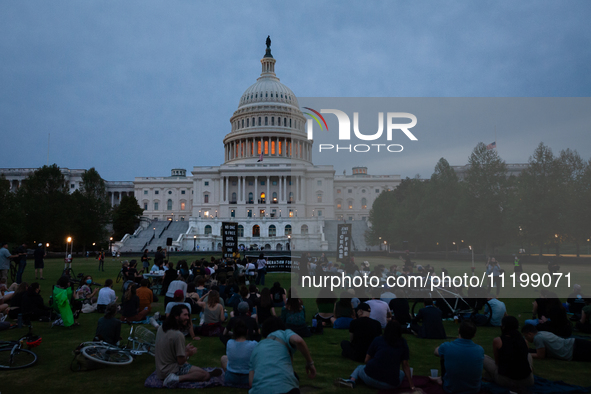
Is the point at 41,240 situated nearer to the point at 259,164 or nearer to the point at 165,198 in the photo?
the point at 259,164

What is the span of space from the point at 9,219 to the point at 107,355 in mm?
44619

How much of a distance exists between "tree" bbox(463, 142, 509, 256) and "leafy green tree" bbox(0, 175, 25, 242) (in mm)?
43966

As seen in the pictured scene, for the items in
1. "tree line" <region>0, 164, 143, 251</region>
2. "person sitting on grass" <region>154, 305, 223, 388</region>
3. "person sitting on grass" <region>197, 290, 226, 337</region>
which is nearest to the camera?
"person sitting on grass" <region>154, 305, 223, 388</region>

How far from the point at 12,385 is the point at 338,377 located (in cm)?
592

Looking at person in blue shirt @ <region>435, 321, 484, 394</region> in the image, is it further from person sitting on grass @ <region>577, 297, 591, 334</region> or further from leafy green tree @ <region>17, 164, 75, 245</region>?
leafy green tree @ <region>17, 164, 75, 245</region>

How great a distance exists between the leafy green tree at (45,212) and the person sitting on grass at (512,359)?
57.9 metres

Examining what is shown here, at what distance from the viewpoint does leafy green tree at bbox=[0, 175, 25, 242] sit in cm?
4423

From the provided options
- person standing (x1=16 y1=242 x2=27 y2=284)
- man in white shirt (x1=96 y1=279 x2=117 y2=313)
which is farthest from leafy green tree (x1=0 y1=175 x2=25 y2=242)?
man in white shirt (x1=96 y1=279 x2=117 y2=313)

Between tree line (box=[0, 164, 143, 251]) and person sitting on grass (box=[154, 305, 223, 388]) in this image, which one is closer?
person sitting on grass (box=[154, 305, 223, 388])

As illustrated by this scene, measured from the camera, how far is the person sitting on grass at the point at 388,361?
7168mm

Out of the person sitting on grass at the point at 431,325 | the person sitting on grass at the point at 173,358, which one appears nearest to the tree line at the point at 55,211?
the person sitting on grass at the point at 173,358

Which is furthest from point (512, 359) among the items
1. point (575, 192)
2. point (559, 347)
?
point (575, 192)

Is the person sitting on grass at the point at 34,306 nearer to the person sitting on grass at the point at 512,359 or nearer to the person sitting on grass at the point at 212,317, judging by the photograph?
the person sitting on grass at the point at 212,317

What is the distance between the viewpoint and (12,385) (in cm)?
774
